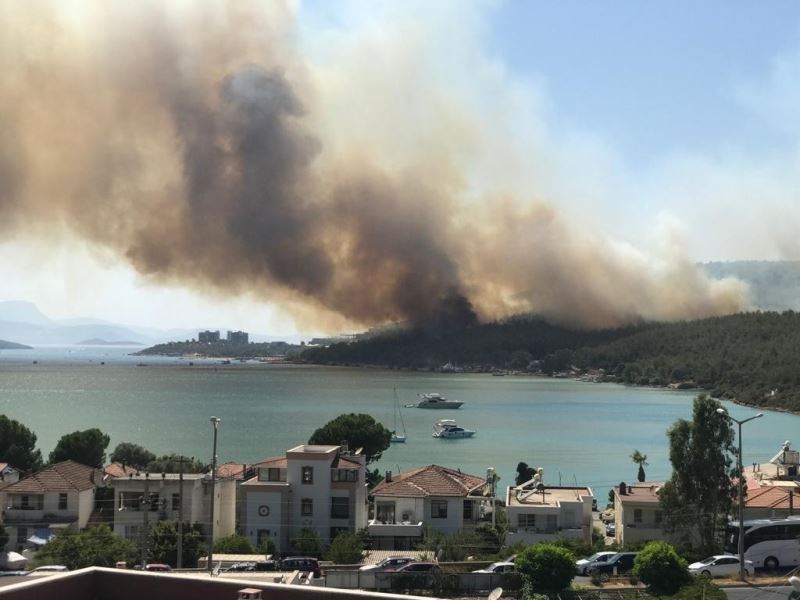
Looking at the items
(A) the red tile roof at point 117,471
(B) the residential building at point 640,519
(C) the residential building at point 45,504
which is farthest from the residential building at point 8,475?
(B) the residential building at point 640,519

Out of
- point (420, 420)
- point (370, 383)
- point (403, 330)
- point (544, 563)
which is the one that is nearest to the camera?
point (544, 563)

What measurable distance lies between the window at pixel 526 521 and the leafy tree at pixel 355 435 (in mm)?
13771

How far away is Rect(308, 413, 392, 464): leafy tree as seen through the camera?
34688 mm

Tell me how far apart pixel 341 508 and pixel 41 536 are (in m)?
6.42

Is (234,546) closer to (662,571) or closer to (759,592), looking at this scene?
(662,571)

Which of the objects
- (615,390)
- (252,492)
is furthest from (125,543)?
(615,390)

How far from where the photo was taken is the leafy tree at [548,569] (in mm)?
13617

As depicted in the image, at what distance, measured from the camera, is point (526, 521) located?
21.3m

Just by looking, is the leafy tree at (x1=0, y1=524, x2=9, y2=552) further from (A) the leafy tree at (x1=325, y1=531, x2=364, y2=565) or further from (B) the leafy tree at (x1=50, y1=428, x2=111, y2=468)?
(B) the leafy tree at (x1=50, y1=428, x2=111, y2=468)

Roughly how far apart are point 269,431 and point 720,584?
46.5 meters

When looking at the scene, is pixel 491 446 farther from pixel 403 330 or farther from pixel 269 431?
pixel 403 330

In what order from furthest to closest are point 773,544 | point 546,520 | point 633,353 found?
point 633,353, point 546,520, point 773,544

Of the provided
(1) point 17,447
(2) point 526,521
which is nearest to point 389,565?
(2) point 526,521

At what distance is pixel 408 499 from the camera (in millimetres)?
22047
